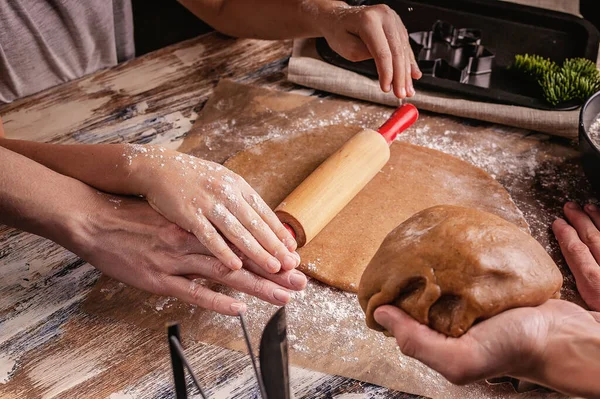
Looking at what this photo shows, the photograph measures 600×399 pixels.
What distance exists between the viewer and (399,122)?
1.91 metres

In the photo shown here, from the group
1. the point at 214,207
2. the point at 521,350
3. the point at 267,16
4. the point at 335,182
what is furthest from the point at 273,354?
the point at 267,16

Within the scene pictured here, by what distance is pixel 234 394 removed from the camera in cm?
137

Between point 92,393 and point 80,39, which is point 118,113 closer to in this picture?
point 80,39

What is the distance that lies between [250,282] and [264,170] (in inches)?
20.0

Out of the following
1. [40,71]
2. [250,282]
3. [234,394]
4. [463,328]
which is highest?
[40,71]

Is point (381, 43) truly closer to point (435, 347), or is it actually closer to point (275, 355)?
point (435, 347)

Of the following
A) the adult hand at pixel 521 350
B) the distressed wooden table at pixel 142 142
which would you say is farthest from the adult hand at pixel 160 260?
the adult hand at pixel 521 350

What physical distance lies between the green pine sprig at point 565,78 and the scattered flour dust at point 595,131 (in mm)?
207

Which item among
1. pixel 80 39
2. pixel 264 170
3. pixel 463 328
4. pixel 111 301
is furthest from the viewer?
pixel 80 39

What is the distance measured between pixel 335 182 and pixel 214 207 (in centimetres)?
40

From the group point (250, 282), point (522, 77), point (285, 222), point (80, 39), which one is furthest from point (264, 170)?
point (522, 77)

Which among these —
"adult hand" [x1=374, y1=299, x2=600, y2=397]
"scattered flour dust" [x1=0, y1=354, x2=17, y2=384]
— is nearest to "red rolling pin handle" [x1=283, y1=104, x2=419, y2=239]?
"adult hand" [x1=374, y1=299, x2=600, y2=397]

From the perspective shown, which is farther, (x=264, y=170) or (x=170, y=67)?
(x=170, y=67)

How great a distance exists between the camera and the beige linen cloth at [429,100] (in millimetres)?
2037
